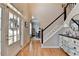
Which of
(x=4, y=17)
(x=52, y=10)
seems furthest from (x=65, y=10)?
(x=4, y=17)

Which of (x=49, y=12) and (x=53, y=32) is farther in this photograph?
(x=49, y=12)

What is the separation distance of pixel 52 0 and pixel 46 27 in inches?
267

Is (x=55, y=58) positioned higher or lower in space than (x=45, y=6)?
lower

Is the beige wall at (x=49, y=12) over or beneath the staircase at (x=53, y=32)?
over

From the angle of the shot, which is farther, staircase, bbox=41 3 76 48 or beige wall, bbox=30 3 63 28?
beige wall, bbox=30 3 63 28

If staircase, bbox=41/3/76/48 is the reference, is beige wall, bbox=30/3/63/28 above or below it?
above

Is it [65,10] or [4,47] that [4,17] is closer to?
[4,47]

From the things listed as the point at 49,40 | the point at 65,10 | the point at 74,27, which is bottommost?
the point at 49,40

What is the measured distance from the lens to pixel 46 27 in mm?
7996

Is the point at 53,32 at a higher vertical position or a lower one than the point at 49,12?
lower

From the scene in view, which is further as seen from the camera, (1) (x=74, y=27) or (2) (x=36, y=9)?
(2) (x=36, y=9)

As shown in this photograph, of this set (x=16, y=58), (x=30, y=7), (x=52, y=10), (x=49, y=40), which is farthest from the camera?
(x=30, y=7)

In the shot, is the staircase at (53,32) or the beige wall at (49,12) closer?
the staircase at (53,32)

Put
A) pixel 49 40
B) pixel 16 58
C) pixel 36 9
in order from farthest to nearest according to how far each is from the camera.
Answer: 1. pixel 36 9
2. pixel 49 40
3. pixel 16 58
